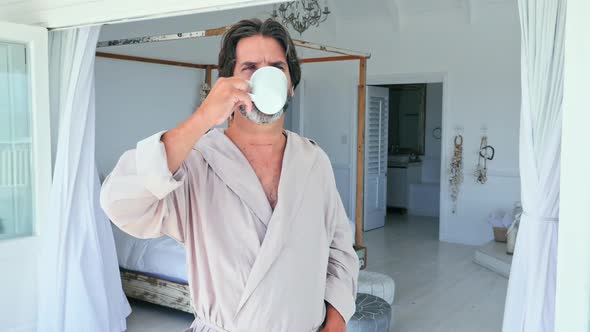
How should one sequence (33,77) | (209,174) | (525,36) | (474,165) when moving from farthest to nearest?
(474,165) → (33,77) → (525,36) → (209,174)

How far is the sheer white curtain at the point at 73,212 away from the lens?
3.57 metres

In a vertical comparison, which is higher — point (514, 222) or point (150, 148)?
point (150, 148)

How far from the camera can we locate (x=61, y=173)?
141 inches

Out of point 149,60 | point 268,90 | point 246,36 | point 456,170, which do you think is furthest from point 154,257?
point 456,170

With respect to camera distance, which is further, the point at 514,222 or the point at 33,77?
the point at 514,222

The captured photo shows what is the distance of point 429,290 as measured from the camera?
17.0 feet

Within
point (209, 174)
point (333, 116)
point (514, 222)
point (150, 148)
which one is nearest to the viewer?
point (150, 148)

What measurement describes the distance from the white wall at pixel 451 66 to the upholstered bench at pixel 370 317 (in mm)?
3506

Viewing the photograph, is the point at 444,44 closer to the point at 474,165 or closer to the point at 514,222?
the point at 474,165

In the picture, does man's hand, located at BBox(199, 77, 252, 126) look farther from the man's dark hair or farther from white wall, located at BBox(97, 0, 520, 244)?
white wall, located at BBox(97, 0, 520, 244)

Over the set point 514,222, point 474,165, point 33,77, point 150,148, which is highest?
point 33,77

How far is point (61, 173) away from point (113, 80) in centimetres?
225

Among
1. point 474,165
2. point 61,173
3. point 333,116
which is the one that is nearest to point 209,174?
point 61,173

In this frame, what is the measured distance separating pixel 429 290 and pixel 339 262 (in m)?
3.93
